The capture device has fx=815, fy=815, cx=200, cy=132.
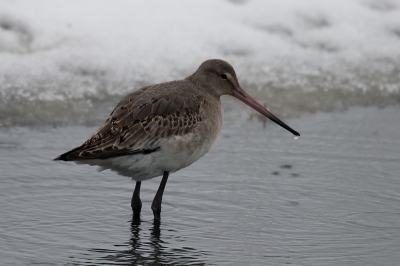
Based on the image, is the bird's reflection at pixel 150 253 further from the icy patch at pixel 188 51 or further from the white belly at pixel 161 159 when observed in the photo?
the icy patch at pixel 188 51

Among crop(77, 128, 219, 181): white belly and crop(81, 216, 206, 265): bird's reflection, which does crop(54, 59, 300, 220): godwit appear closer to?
crop(77, 128, 219, 181): white belly

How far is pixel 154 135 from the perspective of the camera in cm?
641

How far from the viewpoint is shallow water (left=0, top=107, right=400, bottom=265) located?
5711 millimetres

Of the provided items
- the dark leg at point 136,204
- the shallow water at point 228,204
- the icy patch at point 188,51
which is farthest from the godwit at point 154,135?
the icy patch at point 188,51

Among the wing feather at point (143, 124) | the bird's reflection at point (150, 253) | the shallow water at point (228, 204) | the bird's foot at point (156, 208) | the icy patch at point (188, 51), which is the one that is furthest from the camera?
the icy patch at point (188, 51)

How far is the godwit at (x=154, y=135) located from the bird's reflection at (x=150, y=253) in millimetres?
459

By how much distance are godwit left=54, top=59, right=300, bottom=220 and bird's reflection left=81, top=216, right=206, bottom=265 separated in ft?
1.51

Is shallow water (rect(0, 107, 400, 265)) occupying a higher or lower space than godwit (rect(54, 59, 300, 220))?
lower

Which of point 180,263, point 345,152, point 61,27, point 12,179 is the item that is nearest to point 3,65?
point 61,27

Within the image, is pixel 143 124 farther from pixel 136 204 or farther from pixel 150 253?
pixel 150 253

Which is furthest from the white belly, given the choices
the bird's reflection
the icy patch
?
the icy patch

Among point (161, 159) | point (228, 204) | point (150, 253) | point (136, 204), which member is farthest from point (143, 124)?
point (150, 253)

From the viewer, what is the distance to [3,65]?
9.40 m

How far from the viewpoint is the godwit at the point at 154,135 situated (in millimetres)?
6266
